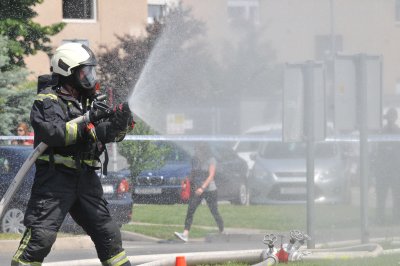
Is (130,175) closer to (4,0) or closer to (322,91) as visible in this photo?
(4,0)

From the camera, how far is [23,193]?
14.6m

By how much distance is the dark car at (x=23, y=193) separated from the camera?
568 inches

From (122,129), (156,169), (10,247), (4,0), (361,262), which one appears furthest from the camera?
(156,169)

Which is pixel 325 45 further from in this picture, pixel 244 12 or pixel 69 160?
pixel 69 160

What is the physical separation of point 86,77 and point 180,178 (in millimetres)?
11831

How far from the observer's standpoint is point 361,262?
966cm

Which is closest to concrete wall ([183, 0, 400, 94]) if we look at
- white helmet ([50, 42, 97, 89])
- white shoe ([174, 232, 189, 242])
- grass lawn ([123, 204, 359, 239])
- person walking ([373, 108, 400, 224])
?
person walking ([373, 108, 400, 224])

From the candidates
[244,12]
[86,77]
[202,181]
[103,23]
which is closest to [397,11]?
[244,12]

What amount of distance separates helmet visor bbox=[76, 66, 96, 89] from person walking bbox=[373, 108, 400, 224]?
8.39m

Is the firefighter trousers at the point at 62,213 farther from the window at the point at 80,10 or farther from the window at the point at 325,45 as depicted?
the window at the point at 80,10

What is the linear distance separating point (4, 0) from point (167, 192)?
4.36 meters

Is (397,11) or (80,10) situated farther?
(80,10)

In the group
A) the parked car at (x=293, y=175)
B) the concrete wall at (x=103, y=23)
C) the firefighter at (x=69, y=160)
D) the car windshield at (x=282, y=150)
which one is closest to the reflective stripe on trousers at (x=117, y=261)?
the firefighter at (x=69, y=160)

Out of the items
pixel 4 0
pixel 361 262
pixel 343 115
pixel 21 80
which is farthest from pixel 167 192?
pixel 361 262
